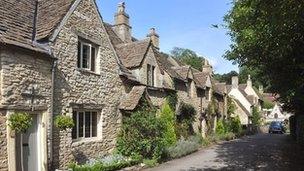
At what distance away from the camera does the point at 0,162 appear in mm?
14203

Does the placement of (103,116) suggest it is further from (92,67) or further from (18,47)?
(18,47)

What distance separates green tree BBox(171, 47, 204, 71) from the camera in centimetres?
9369

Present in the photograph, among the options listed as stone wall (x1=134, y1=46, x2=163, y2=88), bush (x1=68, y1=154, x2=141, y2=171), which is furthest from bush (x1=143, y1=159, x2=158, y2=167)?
stone wall (x1=134, y1=46, x2=163, y2=88)

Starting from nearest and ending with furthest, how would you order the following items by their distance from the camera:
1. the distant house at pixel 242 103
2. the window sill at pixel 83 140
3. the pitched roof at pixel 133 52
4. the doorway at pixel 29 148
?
the doorway at pixel 29 148 → the window sill at pixel 83 140 → the pitched roof at pixel 133 52 → the distant house at pixel 242 103

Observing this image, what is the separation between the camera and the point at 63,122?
1677cm

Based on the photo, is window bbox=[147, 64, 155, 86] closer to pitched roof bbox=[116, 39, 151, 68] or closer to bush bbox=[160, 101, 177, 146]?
pitched roof bbox=[116, 39, 151, 68]

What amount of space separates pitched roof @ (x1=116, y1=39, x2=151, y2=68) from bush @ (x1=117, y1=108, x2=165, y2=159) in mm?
4515

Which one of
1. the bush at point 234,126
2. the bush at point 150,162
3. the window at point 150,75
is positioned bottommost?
the bush at point 150,162

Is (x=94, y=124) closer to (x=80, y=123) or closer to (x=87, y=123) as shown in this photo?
(x=87, y=123)

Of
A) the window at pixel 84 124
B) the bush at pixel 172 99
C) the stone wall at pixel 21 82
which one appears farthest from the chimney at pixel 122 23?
the stone wall at pixel 21 82

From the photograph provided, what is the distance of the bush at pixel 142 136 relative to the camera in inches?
840

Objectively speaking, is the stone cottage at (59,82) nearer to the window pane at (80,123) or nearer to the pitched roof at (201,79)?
the window pane at (80,123)

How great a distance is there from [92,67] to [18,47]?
18.7 ft

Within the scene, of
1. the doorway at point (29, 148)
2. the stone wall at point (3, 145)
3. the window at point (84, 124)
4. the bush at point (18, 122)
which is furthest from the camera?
the window at point (84, 124)
